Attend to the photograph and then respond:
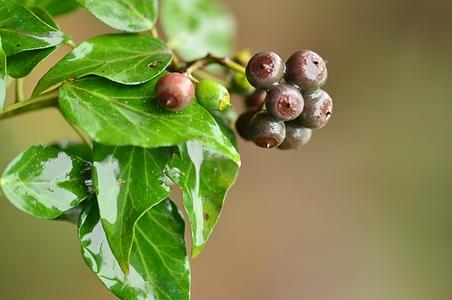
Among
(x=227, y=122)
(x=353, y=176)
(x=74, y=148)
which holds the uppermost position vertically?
(x=227, y=122)

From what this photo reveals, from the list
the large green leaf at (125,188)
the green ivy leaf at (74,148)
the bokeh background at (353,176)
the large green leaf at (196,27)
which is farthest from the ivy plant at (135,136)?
the bokeh background at (353,176)

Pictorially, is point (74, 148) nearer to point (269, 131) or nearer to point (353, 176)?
point (269, 131)

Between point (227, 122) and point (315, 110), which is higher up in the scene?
point (315, 110)

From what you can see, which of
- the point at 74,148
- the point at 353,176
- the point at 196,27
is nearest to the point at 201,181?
the point at 74,148

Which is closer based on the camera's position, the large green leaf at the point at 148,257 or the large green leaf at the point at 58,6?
the large green leaf at the point at 148,257

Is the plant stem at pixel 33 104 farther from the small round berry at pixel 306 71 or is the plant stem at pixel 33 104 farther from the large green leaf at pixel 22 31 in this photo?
the small round berry at pixel 306 71

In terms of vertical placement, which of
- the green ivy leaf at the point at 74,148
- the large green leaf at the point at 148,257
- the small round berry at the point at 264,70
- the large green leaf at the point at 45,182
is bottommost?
the green ivy leaf at the point at 74,148
